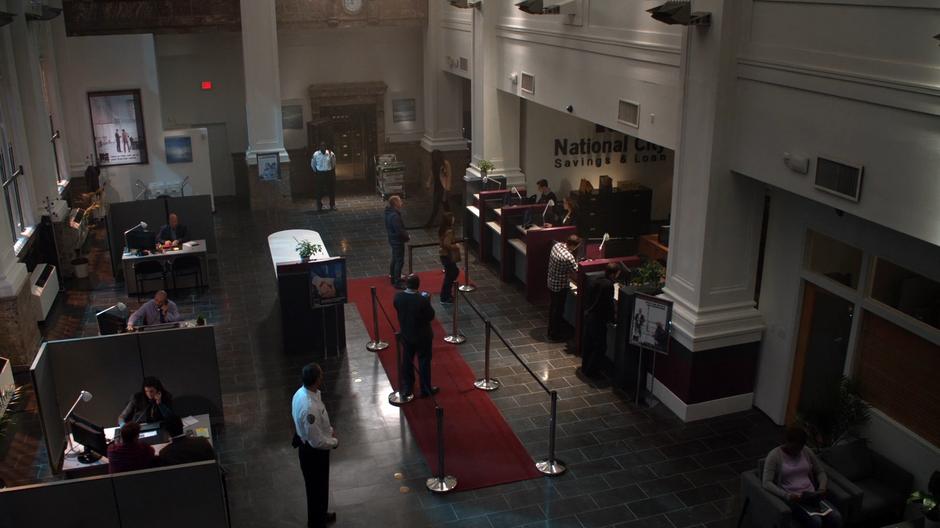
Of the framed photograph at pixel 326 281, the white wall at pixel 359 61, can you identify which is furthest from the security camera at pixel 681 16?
the white wall at pixel 359 61

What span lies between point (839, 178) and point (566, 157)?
30.2 feet

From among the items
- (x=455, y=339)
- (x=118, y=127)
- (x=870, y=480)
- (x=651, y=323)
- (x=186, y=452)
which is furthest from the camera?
(x=118, y=127)

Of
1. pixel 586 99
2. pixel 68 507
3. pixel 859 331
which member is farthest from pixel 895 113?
pixel 68 507

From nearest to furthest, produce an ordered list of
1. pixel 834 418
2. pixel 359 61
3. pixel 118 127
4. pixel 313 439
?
pixel 313 439
pixel 834 418
pixel 118 127
pixel 359 61

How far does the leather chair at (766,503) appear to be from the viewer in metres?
6.78

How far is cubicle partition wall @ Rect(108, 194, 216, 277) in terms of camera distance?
14258mm

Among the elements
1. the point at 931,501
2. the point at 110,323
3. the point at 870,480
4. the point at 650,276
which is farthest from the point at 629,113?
the point at 110,323

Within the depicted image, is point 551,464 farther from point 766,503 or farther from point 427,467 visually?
point 766,503

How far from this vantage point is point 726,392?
9.40 metres

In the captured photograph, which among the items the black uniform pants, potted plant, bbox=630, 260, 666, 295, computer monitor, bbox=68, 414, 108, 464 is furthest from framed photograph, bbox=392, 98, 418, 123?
the black uniform pants

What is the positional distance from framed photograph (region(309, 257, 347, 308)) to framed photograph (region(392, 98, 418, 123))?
10277 mm

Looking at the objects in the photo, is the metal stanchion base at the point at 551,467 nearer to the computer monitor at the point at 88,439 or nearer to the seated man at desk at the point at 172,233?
the computer monitor at the point at 88,439

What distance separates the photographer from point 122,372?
8.88m

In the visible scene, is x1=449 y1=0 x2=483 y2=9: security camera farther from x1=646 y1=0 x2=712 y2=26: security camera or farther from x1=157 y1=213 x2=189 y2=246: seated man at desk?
x1=646 y1=0 x2=712 y2=26: security camera
